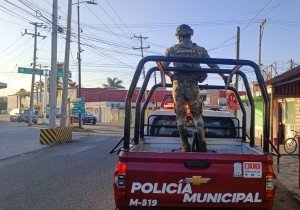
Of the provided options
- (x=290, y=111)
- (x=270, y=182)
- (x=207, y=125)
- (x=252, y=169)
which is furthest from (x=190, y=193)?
(x=290, y=111)

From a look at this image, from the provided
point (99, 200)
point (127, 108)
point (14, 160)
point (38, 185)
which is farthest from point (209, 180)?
point (14, 160)

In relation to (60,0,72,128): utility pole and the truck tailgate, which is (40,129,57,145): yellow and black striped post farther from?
the truck tailgate

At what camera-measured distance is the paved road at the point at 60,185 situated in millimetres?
8367

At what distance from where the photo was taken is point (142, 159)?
452 cm

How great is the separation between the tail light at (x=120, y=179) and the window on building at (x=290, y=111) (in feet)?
65.9

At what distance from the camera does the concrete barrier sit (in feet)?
80.3

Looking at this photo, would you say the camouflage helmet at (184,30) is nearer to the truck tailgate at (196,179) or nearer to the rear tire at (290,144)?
the truck tailgate at (196,179)

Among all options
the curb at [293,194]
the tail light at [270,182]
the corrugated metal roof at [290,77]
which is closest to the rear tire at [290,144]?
the corrugated metal roof at [290,77]

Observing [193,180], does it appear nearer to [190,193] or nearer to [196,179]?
[196,179]

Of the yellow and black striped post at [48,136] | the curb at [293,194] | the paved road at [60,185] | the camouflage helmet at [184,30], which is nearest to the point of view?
the camouflage helmet at [184,30]

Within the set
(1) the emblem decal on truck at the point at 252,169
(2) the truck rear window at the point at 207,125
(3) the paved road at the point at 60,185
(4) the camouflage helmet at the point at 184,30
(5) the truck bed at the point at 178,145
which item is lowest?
(3) the paved road at the point at 60,185

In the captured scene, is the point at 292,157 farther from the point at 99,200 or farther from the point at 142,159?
the point at 142,159

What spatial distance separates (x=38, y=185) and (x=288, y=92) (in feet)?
34.3

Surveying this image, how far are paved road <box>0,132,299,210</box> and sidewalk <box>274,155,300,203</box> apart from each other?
19 cm
